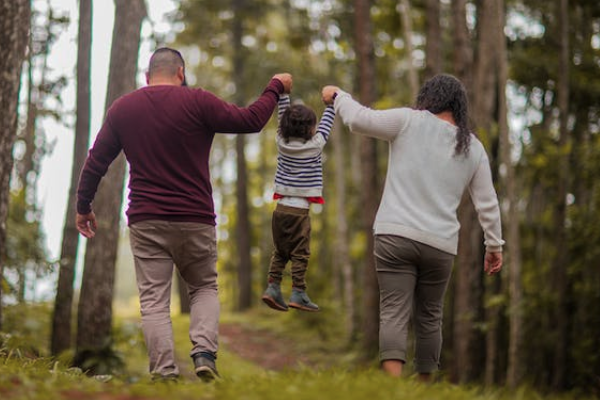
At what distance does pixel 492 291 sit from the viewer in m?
14.5

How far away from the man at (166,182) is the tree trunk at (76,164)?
16.7 ft

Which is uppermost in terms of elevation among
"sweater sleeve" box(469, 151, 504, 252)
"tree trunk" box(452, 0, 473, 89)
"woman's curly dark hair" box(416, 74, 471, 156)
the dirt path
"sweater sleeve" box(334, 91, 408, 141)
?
"tree trunk" box(452, 0, 473, 89)

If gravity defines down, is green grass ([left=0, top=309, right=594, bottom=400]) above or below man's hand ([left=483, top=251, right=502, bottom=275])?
below

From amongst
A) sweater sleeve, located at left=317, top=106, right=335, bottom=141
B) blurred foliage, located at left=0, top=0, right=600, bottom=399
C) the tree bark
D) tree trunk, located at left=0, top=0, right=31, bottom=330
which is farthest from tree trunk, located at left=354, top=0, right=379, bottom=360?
sweater sleeve, located at left=317, top=106, right=335, bottom=141

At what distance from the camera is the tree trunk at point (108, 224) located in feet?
32.2

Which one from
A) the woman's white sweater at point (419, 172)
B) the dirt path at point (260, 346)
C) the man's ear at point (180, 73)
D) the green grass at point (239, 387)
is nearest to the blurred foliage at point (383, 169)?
the green grass at point (239, 387)

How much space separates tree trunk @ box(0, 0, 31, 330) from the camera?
754 cm

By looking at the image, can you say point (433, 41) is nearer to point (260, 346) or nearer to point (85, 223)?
point (260, 346)

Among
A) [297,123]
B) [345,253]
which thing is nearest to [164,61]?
[297,123]

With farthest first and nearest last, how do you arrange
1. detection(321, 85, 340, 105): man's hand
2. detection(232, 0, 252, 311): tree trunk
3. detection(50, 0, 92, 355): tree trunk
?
1. detection(232, 0, 252, 311): tree trunk
2. detection(50, 0, 92, 355): tree trunk
3. detection(321, 85, 340, 105): man's hand

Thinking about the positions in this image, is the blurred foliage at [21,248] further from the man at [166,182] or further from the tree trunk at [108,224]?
the man at [166,182]

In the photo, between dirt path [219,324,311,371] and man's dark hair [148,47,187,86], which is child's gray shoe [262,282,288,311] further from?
dirt path [219,324,311,371]

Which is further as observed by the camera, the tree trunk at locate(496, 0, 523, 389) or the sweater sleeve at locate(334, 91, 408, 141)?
the tree trunk at locate(496, 0, 523, 389)

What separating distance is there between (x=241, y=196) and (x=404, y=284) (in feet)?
66.1
